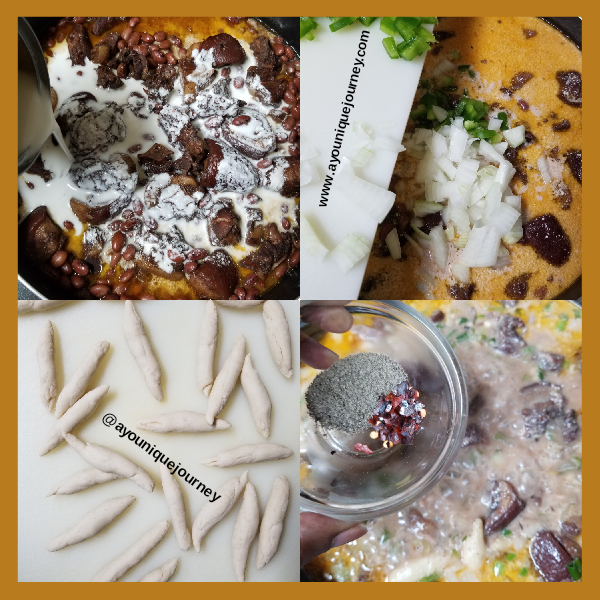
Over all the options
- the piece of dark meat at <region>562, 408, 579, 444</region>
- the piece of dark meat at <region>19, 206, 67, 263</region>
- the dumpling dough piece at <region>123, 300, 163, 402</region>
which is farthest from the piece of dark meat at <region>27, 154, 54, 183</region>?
the piece of dark meat at <region>562, 408, 579, 444</region>

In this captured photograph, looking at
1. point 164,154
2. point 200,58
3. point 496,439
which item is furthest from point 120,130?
point 496,439

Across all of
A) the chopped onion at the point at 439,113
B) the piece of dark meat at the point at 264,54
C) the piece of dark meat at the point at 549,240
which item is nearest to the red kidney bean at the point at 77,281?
the piece of dark meat at the point at 264,54

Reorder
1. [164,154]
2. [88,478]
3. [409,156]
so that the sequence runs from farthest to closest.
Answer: [409,156] < [164,154] < [88,478]

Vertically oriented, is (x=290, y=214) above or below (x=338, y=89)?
below

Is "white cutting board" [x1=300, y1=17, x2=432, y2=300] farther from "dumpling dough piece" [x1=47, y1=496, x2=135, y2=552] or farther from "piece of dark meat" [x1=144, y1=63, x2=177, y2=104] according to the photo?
"dumpling dough piece" [x1=47, y1=496, x2=135, y2=552]

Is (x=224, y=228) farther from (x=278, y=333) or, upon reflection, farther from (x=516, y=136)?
(x=516, y=136)

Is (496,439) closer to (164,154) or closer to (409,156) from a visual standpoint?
(409,156)
